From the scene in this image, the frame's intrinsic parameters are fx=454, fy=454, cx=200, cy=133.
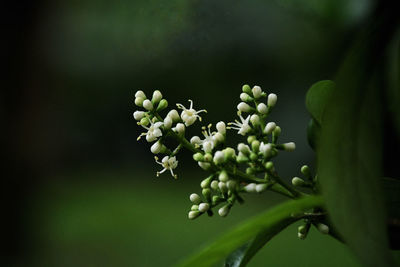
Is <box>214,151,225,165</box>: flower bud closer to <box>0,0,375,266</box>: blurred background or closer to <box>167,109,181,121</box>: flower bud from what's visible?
<box>167,109,181,121</box>: flower bud

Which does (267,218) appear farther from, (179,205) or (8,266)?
(8,266)

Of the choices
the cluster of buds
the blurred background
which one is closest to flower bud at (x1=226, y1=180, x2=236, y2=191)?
the cluster of buds

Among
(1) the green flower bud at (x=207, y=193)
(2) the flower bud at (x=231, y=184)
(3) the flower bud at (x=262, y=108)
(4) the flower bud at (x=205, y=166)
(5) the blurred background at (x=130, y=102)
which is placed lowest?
(5) the blurred background at (x=130, y=102)

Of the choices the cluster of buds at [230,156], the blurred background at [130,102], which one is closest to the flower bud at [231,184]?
the cluster of buds at [230,156]

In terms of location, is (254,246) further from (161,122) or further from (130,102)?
(130,102)

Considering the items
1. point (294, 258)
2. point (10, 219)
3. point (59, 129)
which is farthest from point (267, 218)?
point (59, 129)

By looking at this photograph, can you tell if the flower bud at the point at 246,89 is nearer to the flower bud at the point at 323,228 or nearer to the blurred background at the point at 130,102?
the flower bud at the point at 323,228
